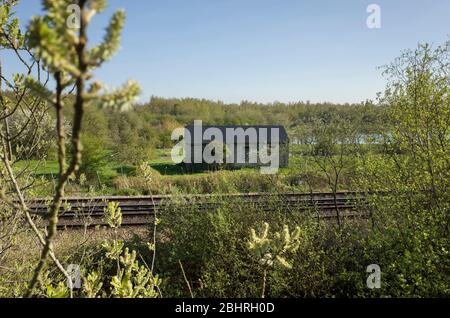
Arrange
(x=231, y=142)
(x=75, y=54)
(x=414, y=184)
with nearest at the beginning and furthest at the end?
(x=75, y=54) < (x=414, y=184) < (x=231, y=142)

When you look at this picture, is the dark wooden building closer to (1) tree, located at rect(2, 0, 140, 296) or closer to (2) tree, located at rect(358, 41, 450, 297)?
(2) tree, located at rect(358, 41, 450, 297)

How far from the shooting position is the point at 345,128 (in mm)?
12109

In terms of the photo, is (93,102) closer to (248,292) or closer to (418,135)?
(248,292)

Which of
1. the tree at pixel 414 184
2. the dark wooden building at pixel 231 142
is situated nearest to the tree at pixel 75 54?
the tree at pixel 414 184

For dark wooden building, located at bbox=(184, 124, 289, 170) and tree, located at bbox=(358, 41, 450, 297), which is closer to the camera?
tree, located at bbox=(358, 41, 450, 297)

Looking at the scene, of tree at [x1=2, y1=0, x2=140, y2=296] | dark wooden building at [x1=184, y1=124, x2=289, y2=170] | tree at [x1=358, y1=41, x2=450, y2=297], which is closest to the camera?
tree at [x1=2, y1=0, x2=140, y2=296]

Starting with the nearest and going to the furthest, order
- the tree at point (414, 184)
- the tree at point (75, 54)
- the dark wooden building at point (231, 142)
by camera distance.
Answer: the tree at point (75, 54) → the tree at point (414, 184) → the dark wooden building at point (231, 142)

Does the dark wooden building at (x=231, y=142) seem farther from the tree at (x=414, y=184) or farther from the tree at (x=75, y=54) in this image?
the tree at (x=75, y=54)

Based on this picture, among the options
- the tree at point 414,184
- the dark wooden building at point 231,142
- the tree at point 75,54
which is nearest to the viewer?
the tree at point 75,54

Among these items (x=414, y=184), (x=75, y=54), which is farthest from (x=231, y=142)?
(x=75, y=54)

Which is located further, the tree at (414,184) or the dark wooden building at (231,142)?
the dark wooden building at (231,142)

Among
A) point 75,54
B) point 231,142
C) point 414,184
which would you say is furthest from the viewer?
point 231,142

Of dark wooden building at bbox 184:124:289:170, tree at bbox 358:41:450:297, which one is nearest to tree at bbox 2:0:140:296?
tree at bbox 358:41:450:297

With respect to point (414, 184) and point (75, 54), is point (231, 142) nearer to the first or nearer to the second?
point (414, 184)
